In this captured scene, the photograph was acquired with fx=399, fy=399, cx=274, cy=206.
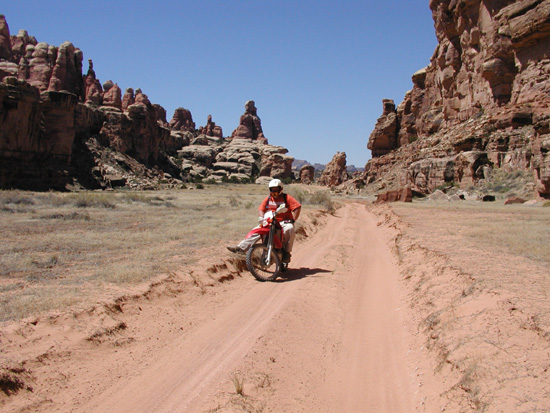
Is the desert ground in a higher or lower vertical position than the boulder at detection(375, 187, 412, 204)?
lower

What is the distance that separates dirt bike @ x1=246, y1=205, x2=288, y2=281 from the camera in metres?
8.68

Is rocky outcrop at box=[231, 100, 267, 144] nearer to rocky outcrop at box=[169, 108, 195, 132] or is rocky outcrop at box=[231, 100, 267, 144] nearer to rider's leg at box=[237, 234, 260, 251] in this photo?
rocky outcrop at box=[169, 108, 195, 132]

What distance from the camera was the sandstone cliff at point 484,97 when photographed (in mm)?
36344

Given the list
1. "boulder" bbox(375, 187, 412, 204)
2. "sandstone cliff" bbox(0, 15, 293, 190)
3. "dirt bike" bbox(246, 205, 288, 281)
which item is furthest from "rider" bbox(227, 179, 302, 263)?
"sandstone cliff" bbox(0, 15, 293, 190)

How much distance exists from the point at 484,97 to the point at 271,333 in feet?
172

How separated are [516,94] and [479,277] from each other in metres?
42.5

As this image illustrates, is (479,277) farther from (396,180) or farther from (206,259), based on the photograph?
(396,180)

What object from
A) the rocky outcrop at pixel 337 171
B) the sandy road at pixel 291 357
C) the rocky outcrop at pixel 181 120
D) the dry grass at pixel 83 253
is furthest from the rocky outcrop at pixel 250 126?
the sandy road at pixel 291 357

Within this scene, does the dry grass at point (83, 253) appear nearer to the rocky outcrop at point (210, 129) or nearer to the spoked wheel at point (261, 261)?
the spoked wheel at point (261, 261)

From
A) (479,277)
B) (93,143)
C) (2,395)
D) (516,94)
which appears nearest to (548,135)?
(516,94)

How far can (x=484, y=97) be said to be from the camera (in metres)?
48.8

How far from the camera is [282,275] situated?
9.29 metres

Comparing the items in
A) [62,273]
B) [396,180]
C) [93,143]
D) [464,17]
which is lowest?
[62,273]

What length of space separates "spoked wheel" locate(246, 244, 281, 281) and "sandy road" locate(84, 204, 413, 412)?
299mm
